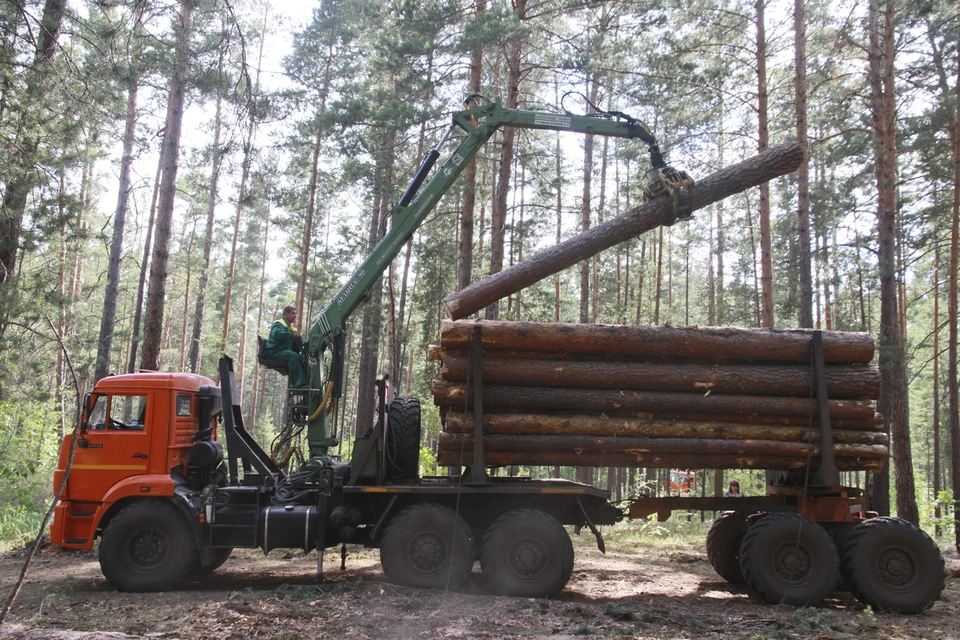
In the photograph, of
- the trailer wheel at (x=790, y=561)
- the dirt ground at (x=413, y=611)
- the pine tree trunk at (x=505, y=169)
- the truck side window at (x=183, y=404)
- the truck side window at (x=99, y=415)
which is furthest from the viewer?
the pine tree trunk at (x=505, y=169)

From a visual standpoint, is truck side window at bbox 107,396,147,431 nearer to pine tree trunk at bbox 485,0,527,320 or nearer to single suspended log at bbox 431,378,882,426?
single suspended log at bbox 431,378,882,426

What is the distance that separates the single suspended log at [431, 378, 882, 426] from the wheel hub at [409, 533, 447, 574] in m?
1.56

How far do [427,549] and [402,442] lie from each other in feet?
4.47

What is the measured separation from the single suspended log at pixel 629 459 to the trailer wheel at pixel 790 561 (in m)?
0.69

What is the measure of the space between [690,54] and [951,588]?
41.6ft

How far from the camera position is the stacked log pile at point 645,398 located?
7.98m

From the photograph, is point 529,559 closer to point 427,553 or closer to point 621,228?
point 427,553

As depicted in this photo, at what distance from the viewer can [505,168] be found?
15219 mm

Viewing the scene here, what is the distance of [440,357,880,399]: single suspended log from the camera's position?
314 inches

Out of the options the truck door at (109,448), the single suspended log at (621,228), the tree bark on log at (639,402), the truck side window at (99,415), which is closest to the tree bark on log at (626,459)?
the tree bark on log at (639,402)

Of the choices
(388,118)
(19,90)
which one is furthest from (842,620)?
(388,118)

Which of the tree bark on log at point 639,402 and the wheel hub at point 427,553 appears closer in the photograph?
the wheel hub at point 427,553

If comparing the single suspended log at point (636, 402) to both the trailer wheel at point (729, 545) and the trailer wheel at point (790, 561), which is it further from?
the trailer wheel at point (729, 545)

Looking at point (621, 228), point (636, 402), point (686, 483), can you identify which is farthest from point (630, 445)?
point (686, 483)
